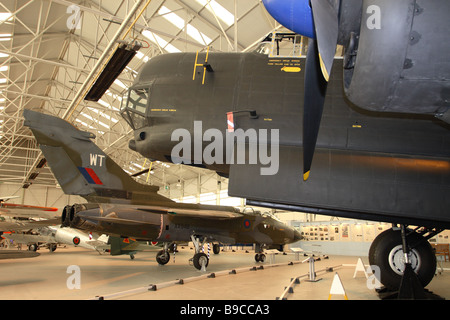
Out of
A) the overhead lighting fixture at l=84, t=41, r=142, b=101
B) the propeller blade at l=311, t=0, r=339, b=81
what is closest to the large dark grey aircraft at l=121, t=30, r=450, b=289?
the propeller blade at l=311, t=0, r=339, b=81

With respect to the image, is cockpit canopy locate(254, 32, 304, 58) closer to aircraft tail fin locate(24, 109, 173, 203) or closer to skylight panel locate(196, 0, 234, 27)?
aircraft tail fin locate(24, 109, 173, 203)

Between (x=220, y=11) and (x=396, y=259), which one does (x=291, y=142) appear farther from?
(x=220, y=11)

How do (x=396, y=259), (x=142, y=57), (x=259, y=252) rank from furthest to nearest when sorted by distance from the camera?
(x=142, y=57), (x=259, y=252), (x=396, y=259)

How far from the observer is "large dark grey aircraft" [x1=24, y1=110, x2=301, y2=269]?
985cm

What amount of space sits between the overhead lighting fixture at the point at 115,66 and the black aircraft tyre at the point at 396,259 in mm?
9991

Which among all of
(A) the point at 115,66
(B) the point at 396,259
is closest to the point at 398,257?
(B) the point at 396,259

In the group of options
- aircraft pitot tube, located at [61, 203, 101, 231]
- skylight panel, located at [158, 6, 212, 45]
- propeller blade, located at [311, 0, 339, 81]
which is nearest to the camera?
propeller blade, located at [311, 0, 339, 81]

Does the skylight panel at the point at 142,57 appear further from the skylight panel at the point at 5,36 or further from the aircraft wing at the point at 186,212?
the aircraft wing at the point at 186,212

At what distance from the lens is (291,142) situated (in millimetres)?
5262

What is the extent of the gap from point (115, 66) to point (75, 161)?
14.4 feet

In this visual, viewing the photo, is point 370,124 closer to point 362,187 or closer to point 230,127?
point 362,187

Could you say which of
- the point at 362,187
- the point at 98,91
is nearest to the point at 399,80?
the point at 362,187
